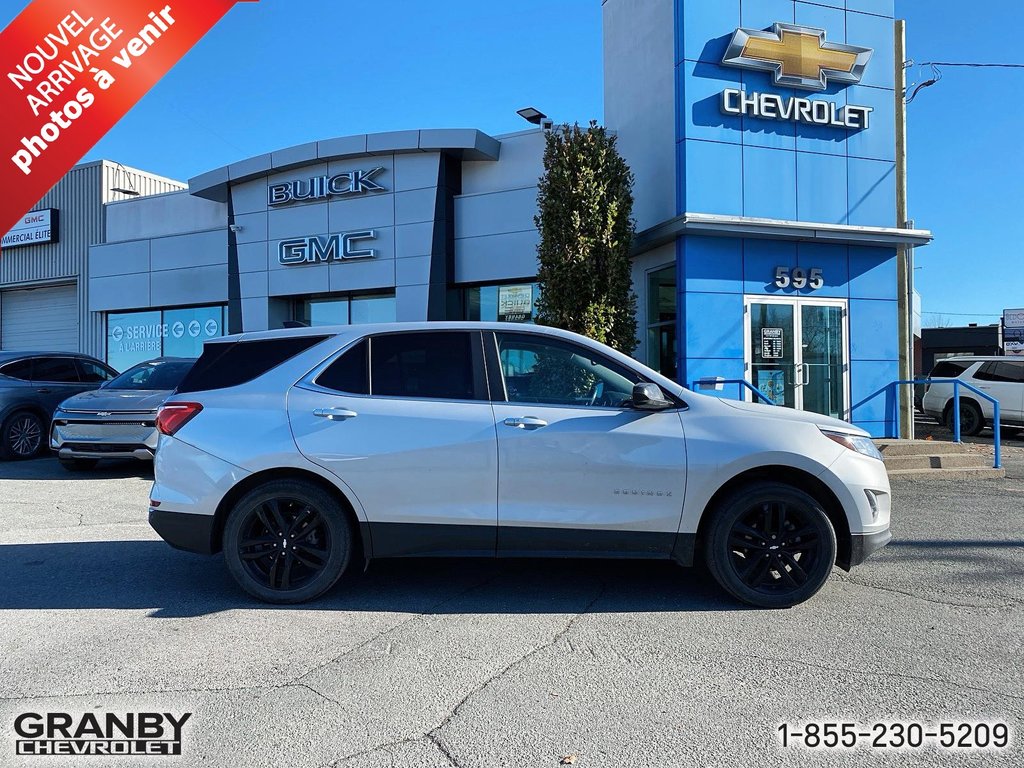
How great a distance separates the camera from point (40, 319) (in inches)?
879

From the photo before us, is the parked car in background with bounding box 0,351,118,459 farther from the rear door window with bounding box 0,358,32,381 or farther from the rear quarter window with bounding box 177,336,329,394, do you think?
the rear quarter window with bounding box 177,336,329,394

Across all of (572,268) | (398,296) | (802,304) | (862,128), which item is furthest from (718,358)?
(398,296)

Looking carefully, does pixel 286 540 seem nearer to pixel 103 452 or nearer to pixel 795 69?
pixel 103 452

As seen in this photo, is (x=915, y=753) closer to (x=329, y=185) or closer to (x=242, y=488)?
(x=242, y=488)

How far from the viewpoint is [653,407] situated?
4406 mm

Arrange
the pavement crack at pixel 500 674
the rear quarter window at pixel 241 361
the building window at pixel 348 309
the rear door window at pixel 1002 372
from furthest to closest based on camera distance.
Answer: the building window at pixel 348 309 → the rear door window at pixel 1002 372 → the rear quarter window at pixel 241 361 → the pavement crack at pixel 500 674

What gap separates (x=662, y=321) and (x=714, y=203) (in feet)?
7.26

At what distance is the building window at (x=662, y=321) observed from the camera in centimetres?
1274

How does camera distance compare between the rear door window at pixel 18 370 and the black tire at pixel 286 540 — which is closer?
the black tire at pixel 286 540

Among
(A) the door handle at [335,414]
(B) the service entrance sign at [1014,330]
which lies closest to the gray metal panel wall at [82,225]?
(A) the door handle at [335,414]

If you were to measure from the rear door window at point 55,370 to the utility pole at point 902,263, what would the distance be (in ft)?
46.8

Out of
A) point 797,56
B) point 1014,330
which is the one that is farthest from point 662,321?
point 1014,330

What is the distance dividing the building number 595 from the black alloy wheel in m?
12.3

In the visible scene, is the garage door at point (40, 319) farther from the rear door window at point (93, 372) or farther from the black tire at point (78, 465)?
the black tire at point (78, 465)
